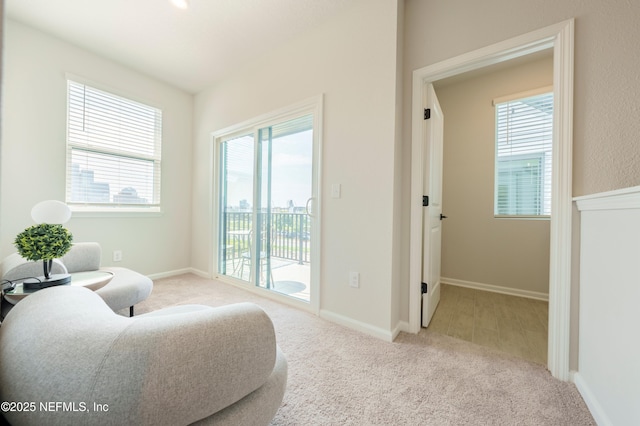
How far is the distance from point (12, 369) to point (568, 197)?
2411mm

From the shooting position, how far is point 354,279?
2.03 m

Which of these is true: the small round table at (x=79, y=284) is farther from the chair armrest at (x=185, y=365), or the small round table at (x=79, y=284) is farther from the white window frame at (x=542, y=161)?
the white window frame at (x=542, y=161)

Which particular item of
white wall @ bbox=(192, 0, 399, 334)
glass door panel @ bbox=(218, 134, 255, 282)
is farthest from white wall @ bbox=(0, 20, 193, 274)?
white wall @ bbox=(192, 0, 399, 334)

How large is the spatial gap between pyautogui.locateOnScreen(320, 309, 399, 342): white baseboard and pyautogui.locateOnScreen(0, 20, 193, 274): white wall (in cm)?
258

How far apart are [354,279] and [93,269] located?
7.80 feet

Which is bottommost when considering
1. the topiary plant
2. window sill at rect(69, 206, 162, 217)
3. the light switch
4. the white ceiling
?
the topiary plant

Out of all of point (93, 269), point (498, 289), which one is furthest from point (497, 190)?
point (93, 269)

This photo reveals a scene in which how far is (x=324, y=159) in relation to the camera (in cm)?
223

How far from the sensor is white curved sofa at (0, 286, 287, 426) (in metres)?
0.52

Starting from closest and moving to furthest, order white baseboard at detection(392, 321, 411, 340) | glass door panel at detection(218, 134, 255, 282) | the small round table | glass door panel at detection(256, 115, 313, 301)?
the small round table → white baseboard at detection(392, 321, 411, 340) → glass door panel at detection(256, 115, 313, 301) → glass door panel at detection(218, 134, 255, 282)

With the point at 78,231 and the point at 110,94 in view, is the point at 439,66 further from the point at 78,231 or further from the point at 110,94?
the point at 78,231

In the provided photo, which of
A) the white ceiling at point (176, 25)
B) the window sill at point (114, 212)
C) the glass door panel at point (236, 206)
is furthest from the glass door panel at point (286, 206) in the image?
the window sill at point (114, 212)

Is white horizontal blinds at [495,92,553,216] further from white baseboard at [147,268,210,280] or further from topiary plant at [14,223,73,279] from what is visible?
topiary plant at [14,223,73,279]

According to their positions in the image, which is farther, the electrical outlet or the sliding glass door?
the sliding glass door
